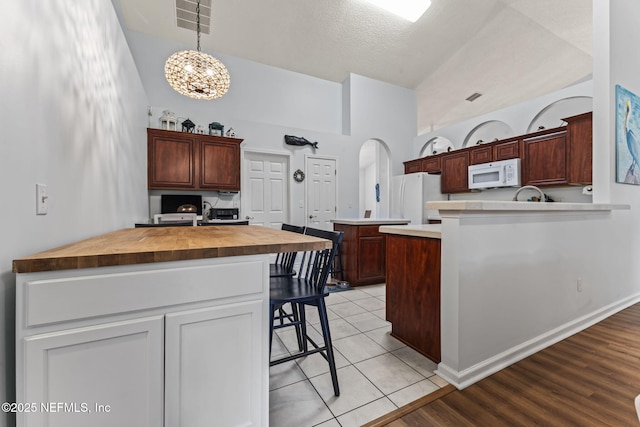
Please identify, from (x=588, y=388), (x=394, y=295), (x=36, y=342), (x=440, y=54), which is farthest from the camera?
(x=440, y=54)

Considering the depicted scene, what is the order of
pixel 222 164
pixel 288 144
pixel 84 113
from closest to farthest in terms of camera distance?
pixel 84 113
pixel 222 164
pixel 288 144

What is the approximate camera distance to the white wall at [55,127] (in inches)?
34.8

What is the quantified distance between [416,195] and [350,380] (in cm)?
395

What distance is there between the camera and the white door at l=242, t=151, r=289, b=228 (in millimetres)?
4387

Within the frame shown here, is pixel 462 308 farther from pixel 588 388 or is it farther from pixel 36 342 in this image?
pixel 36 342

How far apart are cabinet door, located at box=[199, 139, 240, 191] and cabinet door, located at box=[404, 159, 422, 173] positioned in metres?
3.56

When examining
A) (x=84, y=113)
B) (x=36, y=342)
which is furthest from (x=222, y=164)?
(x=36, y=342)

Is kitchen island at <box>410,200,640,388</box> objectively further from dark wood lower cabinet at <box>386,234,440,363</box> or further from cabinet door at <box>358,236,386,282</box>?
cabinet door at <box>358,236,386,282</box>

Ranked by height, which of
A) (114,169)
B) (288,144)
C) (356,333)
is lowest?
(356,333)

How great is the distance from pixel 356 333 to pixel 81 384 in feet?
6.32

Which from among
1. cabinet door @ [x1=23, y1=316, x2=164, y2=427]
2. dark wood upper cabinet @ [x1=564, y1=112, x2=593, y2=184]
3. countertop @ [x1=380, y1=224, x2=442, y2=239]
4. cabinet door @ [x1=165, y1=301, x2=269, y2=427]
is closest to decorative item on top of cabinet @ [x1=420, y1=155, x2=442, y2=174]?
dark wood upper cabinet @ [x1=564, y1=112, x2=593, y2=184]

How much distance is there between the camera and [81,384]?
865mm

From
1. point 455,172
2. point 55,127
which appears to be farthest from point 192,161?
point 455,172

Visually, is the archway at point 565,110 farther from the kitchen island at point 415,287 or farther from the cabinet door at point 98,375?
the cabinet door at point 98,375
